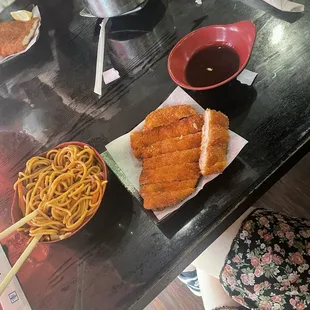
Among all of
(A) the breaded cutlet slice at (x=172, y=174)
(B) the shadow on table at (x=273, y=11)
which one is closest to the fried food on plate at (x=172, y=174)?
(A) the breaded cutlet slice at (x=172, y=174)

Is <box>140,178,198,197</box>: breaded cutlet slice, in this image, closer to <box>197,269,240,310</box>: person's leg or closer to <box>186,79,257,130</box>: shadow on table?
<box>186,79,257,130</box>: shadow on table

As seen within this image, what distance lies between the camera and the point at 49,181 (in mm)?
1372

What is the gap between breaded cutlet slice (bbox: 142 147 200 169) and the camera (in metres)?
1.32

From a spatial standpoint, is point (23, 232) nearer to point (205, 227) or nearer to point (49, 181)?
point (49, 181)

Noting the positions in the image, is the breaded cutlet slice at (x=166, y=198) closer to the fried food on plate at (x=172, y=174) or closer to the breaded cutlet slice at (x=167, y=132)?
the fried food on plate at (x=172, y=174)

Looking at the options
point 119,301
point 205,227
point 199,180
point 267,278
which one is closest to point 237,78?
point 199,180

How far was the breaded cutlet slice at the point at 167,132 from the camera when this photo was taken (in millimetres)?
1383

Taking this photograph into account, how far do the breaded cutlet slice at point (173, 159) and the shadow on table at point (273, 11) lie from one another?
693mm

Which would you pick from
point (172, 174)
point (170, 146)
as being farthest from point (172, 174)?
point (170, 146)

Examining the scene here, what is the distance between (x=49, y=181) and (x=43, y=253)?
0.83ft

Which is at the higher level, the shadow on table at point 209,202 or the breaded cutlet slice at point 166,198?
the breaded cutlet slice at point 166,198

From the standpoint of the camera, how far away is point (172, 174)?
4.28 ft

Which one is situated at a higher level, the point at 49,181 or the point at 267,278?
the point at 49,181

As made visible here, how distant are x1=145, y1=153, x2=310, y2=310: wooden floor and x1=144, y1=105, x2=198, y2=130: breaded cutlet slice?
2.52 ft
